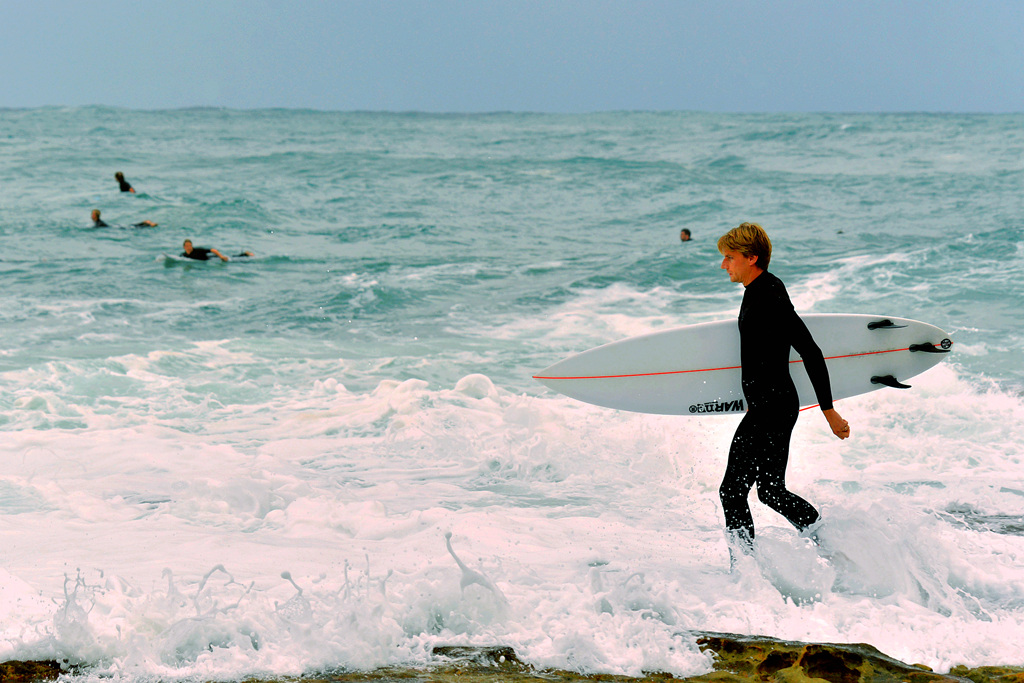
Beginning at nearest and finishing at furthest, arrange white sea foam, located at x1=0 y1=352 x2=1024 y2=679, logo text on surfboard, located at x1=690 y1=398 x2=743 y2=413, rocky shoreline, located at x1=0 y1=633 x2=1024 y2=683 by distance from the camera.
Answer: rocky shoreline, located at x1=0 y1=633 x2=1024 y2=683 → white sea foam, located at x1=0 y1=352 x2=1024 y2=679 → logo text on surfboard, located at x1=690 y1=398 x2=743 y2=413

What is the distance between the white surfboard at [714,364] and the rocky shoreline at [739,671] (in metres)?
1.62

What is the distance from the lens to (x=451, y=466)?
19.3ft

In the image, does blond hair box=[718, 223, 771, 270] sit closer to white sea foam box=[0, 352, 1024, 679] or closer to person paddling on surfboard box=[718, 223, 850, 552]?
person paddling on surfboard box=[718, 223, 850, 552]

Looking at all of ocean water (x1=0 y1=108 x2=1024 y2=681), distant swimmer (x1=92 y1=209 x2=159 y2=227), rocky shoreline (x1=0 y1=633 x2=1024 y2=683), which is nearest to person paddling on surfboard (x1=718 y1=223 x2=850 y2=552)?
ocean water (x1=0 y1=108 x2=1024 y2=681)

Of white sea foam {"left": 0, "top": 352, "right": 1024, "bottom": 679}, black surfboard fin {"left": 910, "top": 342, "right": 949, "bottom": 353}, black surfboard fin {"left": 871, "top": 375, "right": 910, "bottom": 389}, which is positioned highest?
black surfboard fin {"left": 910, "top": 342, "right": 949, "bottom": 353}

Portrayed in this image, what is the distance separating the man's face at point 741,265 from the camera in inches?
135

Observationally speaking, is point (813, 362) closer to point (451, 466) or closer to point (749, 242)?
point (749, 242)

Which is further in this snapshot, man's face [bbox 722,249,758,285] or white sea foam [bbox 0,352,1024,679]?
man's face [bbox 722,249,758,285]

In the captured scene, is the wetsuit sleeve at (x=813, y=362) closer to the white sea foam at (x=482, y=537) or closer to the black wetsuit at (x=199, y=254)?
the white sea foam at (x=482, y=537)

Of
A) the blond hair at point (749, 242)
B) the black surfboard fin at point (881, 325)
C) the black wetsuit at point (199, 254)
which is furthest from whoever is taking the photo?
the black wetsuit at point (199, 254)

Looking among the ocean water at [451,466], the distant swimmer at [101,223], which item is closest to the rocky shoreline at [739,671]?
the ocean water at [451,466]

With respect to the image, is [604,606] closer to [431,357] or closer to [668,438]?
[668,438]

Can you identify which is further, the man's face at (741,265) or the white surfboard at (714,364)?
the white surfboard at (714,364)

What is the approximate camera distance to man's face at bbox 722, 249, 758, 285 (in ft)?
11.3
